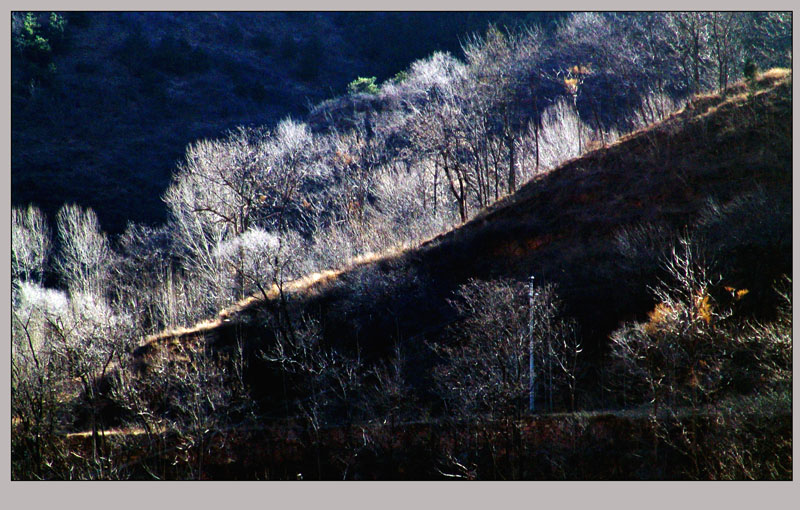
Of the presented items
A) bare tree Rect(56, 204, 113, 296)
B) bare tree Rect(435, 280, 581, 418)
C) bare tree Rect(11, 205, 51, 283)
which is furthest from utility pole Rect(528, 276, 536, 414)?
bare tree Rect(11, 205, 51, 283)

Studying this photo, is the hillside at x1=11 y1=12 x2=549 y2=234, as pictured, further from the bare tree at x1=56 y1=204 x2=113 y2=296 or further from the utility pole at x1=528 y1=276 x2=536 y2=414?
the utility pole at x1=528 y1=276 x2=536 y2=414

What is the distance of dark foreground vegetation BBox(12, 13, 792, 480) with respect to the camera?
21.6 m

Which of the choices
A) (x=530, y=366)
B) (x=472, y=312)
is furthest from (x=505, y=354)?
(x=472, y=312)

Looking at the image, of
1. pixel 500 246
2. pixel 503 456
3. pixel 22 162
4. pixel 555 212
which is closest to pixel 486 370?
pixel 503 456

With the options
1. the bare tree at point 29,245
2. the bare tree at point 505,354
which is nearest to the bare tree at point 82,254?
the bare tree at point 29,245

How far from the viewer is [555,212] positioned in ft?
112

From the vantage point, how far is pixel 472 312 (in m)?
27.5

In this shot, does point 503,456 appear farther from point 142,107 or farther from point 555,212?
point 142,107

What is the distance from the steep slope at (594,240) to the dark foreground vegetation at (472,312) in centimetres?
13

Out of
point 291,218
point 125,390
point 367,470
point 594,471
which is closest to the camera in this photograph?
point 594,471

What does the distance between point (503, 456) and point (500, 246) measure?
1283cm

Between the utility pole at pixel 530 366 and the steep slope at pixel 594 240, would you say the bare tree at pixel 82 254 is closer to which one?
the steep slope at pixel 594 240

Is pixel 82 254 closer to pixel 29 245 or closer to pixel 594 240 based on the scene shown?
pixel 29 245

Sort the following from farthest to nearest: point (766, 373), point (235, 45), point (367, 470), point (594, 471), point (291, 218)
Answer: point (235, 45), point (291, 218), point (367, 470), point (594, 471), point (766, 373)
